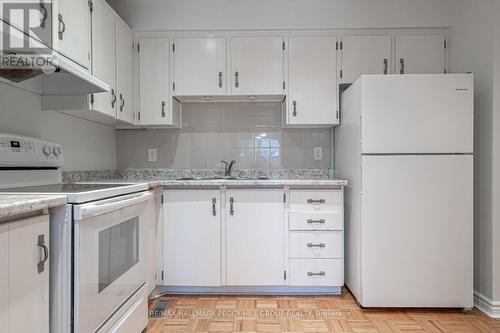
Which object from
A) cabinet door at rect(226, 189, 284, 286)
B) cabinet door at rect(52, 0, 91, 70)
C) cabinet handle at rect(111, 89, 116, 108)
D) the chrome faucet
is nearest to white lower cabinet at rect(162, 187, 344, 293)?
cabinet door at rect(226, 189, 284, 286)

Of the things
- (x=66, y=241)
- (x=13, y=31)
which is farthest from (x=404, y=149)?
(x=13, y=31)

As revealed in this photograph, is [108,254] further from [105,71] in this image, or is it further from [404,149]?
[404,149]

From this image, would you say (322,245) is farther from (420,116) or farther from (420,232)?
(420,116)

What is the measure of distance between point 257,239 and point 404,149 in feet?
4.01

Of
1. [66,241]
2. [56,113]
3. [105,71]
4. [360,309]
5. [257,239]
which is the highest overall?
[105,71]

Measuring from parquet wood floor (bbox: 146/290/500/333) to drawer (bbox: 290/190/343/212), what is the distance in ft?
2.25

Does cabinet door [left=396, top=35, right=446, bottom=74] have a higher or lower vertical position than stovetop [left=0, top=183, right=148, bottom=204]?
higher

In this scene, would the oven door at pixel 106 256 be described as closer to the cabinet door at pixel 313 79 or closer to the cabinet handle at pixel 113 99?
the cabinet handle at pixel 113 99

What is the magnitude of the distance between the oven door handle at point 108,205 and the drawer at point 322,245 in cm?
123

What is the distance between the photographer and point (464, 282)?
6.75 feet

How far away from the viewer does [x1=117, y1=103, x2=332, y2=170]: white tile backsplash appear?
9.37 feet

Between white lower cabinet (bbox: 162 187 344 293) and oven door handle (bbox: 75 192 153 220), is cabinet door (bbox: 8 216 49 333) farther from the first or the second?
white lower cabinet (bbox: 162 187 344 293)

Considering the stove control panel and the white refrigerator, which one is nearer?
the stove control panel

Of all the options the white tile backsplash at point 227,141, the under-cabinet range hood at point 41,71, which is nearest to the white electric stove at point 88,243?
the under-cabinet range hood at point 41,71
